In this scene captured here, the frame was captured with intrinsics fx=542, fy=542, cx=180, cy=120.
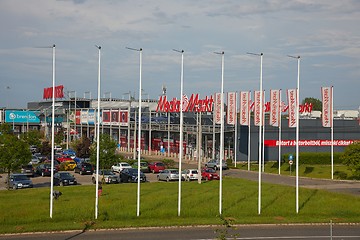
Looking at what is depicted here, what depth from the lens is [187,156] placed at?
8412 centimetres

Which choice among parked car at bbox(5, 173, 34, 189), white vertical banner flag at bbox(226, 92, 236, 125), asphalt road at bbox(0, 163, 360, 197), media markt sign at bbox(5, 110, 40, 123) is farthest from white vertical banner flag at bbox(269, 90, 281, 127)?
media markt sign at bbox(5, 110, 40, 123)

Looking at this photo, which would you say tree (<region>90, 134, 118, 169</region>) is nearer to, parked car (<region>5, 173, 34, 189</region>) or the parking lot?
the parking lot

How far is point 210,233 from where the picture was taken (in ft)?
92.2

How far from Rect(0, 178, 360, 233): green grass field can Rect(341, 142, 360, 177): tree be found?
561 cm

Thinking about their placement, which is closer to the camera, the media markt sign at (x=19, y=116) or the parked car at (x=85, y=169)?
the parked car at (x=85, y=169)

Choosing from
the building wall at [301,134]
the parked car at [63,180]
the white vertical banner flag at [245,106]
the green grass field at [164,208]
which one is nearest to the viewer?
the green grass field at [164,208]

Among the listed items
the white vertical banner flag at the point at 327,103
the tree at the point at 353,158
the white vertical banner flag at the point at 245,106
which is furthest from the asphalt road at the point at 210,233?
the white vertical banner flag at the point at 245,106

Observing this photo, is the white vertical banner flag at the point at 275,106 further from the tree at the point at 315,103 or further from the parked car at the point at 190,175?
the tree at the point at 315,103

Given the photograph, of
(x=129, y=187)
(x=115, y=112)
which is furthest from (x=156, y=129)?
(x=129, y=187)

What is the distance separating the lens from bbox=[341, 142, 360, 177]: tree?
47.0m

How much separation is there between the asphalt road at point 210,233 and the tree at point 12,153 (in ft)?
64.1

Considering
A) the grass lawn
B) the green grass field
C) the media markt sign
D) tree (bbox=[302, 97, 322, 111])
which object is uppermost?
tree (bbox=[302, 97, 322, 111])

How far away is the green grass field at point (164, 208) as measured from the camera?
99.2ft

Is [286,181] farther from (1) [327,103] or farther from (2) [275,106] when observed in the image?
(2) [275,106]
